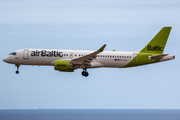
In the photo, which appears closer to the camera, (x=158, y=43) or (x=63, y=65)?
(x=63, y=65)

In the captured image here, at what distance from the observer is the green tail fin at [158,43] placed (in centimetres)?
5788

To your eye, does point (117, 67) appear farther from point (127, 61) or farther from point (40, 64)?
point (40, 64)

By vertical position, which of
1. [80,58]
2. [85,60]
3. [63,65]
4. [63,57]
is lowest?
[63,65]

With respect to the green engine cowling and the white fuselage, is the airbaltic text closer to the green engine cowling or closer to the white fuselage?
the white fuselage

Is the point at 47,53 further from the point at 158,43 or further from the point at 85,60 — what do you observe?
the point at 158,43

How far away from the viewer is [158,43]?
58.2m

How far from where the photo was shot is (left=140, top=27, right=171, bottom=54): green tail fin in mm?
57875

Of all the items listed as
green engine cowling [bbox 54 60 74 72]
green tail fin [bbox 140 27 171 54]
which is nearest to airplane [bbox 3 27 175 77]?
green engine cowling [bbox 54 60 74 72]

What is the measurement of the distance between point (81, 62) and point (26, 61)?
9732mm

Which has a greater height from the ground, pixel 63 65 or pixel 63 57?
pixel 63 57

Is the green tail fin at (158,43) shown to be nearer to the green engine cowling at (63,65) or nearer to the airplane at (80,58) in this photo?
the airplane at (80,58)

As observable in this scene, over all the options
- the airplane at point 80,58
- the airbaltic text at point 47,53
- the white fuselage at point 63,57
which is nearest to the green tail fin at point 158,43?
the airplane at point 80,58

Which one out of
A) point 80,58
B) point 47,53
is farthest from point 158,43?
point 47,53

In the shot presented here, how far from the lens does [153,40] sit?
192ft
